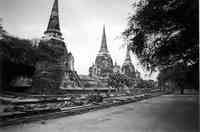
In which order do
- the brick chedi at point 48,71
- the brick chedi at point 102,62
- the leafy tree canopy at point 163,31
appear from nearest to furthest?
the leafy tree canopy at point 163,31 < the brick chedi at point 48,71 < the brick chedi at point 102,62

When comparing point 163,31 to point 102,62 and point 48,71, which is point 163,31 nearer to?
point 48,71

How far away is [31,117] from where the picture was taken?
155 inches

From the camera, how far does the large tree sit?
448 centimetres

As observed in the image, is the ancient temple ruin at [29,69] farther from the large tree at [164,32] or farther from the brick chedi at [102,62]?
the brick chedi at [102,62]

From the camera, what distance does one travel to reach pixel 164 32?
222 inches

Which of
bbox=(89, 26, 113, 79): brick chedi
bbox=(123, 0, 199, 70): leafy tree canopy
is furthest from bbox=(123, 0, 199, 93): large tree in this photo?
bbox=(89, 26, 113, 79): brick chedi

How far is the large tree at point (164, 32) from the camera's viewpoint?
4.48m

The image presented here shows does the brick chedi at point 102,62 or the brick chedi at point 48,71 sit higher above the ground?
the brick chedi at point 102,62

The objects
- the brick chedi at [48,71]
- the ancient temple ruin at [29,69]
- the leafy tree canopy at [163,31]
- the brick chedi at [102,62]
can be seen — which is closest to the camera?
the leafy tree canopy at [163,31]

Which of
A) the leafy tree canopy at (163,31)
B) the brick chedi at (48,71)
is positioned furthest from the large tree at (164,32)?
the brick chedi at (48,71)

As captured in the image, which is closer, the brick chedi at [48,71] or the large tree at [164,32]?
the large tree at [164,32]

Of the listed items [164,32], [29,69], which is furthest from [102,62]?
[164,32]

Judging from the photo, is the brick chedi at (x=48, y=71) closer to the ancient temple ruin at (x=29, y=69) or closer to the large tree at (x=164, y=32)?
the ancient temple ruin at (x=29, y=69)

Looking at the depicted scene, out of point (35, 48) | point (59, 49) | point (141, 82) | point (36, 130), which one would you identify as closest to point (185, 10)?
point (36, 130)
